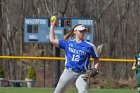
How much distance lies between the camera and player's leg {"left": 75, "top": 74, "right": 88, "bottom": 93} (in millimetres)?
8812

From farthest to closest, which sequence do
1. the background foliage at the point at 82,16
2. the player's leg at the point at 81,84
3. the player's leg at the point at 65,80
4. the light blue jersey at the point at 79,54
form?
the background foliage at the point at 82,16 < the light blue jersey at the point at 79,54 < the player's leg at the point at 65,80 < the player's leg at the point at 81,84

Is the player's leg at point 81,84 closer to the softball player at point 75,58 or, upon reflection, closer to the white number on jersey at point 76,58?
the softball player at point 75,58

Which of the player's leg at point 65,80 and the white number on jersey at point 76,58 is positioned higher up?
the white number on jersey at point 76,58

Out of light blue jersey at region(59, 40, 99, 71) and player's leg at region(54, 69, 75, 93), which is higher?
light blue jersey at region(59, 40, 99, 71)

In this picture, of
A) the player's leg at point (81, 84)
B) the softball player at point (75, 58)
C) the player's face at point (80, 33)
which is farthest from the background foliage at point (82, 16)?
the player's leg at point (81, 84)

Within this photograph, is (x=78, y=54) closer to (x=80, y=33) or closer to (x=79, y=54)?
(x=79, y=54)

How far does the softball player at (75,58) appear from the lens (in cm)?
907

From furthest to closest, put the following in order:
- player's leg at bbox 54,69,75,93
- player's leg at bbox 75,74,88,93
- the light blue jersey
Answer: the light blue jersey
player's leg at bbox 54,69,75,93
player's leg at bbox 75,74,88,93

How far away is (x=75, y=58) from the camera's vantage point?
9211mm

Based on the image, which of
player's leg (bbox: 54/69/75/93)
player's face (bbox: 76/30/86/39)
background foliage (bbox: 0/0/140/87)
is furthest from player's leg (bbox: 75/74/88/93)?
background foliage (bbox: 0/0/140/87)

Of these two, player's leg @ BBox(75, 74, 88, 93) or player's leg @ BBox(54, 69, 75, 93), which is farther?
player's leg @ BBox(54, 69, 75, 93)

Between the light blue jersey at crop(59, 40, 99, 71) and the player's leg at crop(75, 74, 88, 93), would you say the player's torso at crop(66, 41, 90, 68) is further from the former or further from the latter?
the player's leg at crop(75, 74, 88, 93)

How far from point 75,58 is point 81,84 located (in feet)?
1.71

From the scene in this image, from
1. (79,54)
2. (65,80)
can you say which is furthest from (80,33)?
(65,80)
